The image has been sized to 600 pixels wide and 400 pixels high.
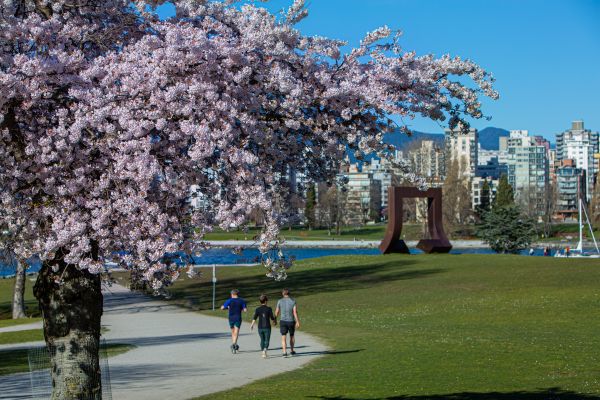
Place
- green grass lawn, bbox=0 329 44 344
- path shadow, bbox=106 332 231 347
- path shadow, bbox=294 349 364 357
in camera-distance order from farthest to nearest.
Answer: green grass lawn, bbox=0 329 44 344 → path shadow, bbox=106 332 231 347 → path shadow, bbox=294 349 364 357

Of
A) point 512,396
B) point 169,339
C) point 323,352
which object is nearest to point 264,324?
point 323,352

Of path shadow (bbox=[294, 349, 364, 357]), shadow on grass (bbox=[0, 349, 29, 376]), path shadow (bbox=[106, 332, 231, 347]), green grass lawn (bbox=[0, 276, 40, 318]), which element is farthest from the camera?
green grass lawn (bbox=[0, 276, 40, 318])

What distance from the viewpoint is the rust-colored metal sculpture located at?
58.0m

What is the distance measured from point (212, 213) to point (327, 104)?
1.91m

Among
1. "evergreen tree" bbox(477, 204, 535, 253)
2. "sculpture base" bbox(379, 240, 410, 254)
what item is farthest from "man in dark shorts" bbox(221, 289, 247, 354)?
"evergreen tree" bbox(477, 204, 535, 253)

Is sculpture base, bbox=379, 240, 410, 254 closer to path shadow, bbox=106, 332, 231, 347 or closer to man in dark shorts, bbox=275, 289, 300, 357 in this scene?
path shadow, bbox=106, 332, 231, 347

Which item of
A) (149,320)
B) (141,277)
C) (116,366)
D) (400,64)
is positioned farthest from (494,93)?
(149,320)

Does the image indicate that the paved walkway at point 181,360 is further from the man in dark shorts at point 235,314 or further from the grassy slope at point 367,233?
the grassy slope at point 367,233

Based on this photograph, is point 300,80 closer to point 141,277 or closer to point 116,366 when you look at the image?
point 141,277

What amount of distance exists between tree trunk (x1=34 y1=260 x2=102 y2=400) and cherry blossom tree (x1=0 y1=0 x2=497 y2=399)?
0.06ft

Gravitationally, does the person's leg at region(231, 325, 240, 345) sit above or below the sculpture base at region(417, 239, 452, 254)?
below

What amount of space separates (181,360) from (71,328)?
12566mm

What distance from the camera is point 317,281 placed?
4903cm

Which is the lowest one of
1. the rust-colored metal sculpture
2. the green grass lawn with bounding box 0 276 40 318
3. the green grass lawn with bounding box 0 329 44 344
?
the green grass lawn with bounding box 0 276 40 318
